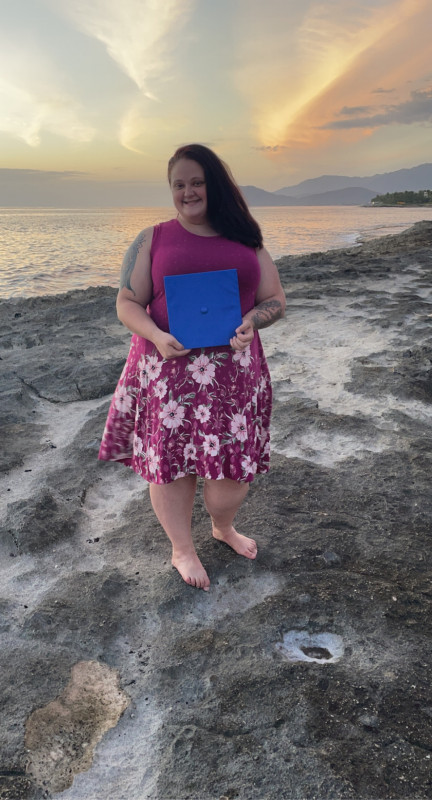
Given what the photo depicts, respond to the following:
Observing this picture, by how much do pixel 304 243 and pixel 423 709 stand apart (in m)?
19.7

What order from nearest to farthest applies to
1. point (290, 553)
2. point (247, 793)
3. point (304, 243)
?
point (247, 793), point (290, 553), point (304, 243)

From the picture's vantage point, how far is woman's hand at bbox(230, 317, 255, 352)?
166cm

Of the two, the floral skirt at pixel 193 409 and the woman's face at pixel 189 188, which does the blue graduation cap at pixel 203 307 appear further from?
the woman's face at pixel 189 188

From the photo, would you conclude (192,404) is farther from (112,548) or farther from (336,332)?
(336,332)

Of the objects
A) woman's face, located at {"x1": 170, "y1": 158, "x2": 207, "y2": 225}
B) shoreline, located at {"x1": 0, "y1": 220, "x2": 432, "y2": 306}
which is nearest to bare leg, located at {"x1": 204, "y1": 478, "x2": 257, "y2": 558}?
woman's face, located at {"x1": 170, "y1": 158, "x2": 207, "y2": 225}

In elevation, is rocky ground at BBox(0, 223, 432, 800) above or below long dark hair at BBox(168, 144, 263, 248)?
below

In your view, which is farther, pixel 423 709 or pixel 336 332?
pixel 336 332

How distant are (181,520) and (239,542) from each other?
309 millimetres

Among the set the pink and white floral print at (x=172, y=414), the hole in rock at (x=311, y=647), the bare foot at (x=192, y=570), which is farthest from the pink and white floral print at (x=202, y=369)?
the hole in rock at (x=311, y=647)

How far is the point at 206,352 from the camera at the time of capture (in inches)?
68.7

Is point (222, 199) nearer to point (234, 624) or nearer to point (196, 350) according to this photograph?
point (196, 350)

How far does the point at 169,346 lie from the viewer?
5.36 feet

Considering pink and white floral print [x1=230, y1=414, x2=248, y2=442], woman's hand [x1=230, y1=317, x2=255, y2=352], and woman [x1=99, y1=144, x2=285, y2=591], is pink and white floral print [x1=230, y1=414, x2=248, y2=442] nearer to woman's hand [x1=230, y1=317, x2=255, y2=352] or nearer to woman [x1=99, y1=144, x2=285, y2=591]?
woman [x1=99, y1=144, x2=285, y2=591]

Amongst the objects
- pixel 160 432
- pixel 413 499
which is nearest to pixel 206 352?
pixel 160 432
